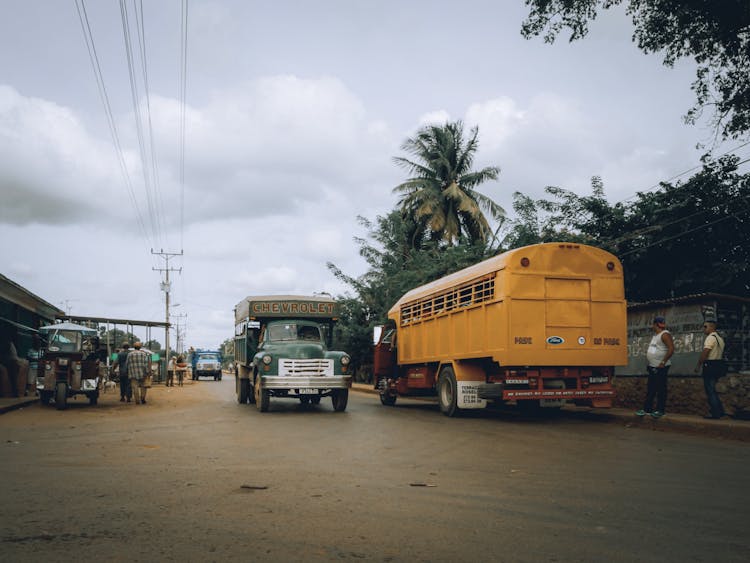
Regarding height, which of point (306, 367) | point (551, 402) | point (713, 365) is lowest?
point (551, 402)

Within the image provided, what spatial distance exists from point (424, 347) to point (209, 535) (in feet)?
43.8

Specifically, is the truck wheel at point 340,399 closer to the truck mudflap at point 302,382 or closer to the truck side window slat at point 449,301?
the truck mudflap at point 302,382

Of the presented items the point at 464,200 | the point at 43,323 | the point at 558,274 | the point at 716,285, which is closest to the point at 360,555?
the point at 558,274

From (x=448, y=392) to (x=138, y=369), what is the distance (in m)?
9.26

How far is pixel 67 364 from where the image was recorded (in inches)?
734

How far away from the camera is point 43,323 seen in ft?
101

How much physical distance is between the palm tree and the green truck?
1809 centimetres

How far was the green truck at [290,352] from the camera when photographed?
16.7 meters

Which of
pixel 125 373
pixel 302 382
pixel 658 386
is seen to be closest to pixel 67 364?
pixel 125 373

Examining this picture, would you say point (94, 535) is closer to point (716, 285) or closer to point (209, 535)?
point (209, 535)

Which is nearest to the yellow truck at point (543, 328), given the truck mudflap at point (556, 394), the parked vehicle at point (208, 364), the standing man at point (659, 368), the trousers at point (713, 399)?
the truck mudflap at point (556, 394)

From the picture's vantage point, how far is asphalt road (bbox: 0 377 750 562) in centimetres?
465

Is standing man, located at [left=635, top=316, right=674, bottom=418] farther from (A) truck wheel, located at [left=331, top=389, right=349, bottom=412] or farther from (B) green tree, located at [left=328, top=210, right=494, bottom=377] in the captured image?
(B) green tree, located at [left=328, top=210, right=494, bottom=377]

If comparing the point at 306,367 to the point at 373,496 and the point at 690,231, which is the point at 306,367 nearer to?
the point at 373,496
